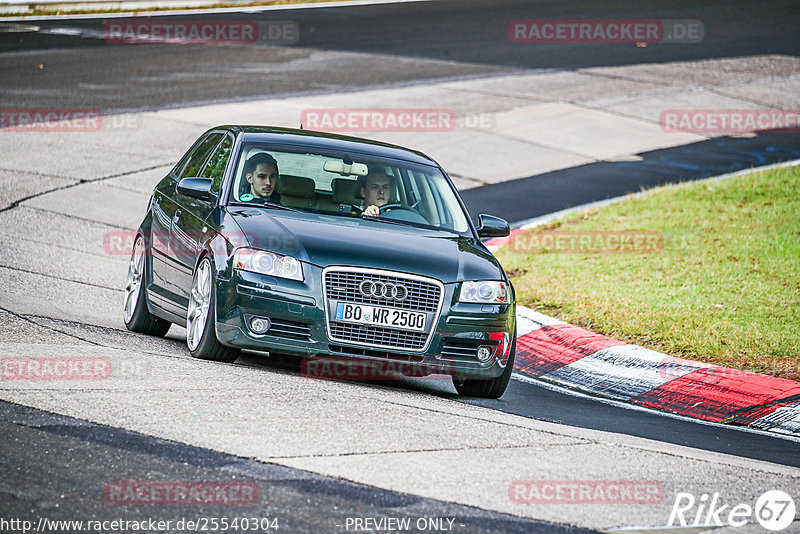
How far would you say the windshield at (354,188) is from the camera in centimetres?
896

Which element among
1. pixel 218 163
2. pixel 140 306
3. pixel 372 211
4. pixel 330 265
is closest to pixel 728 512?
pixel 330 265

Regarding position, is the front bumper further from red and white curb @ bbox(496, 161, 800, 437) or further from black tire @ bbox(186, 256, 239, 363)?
red and white curb @ bbox(496, 161, 800, 437)

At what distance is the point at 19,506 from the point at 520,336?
636cm

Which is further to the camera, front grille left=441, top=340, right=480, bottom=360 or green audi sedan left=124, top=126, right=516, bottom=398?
front grille left=441, top=340, right=480, bottom=360

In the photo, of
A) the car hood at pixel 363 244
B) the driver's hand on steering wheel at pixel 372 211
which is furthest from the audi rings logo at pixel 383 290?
the driver's hand on steering wheel at pixel 372 211

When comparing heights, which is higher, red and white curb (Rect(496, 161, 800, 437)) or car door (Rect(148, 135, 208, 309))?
car door (Rect(148, 135, 208, 309))

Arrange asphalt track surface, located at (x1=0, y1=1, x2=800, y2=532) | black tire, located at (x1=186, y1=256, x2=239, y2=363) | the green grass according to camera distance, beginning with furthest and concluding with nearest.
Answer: the green grass
black tire, located at (x1=186, y1=256, x2=239, y2=363)
asphalt track surface, located at (x1=0, y1=1, x2=800, y2=532)

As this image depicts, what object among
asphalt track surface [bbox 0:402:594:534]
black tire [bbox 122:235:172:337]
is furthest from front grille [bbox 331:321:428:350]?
black tire [bbox 122:235:172:337]

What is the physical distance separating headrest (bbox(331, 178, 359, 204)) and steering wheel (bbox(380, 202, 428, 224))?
24 centimetres

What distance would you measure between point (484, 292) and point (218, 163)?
2.47 metres

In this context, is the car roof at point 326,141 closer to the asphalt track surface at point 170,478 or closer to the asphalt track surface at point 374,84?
the asphalt track surface at point 374,84

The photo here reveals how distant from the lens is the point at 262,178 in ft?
29.5

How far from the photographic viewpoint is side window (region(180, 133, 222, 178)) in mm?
9930

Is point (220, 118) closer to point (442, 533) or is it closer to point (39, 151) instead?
point (39, 151)
